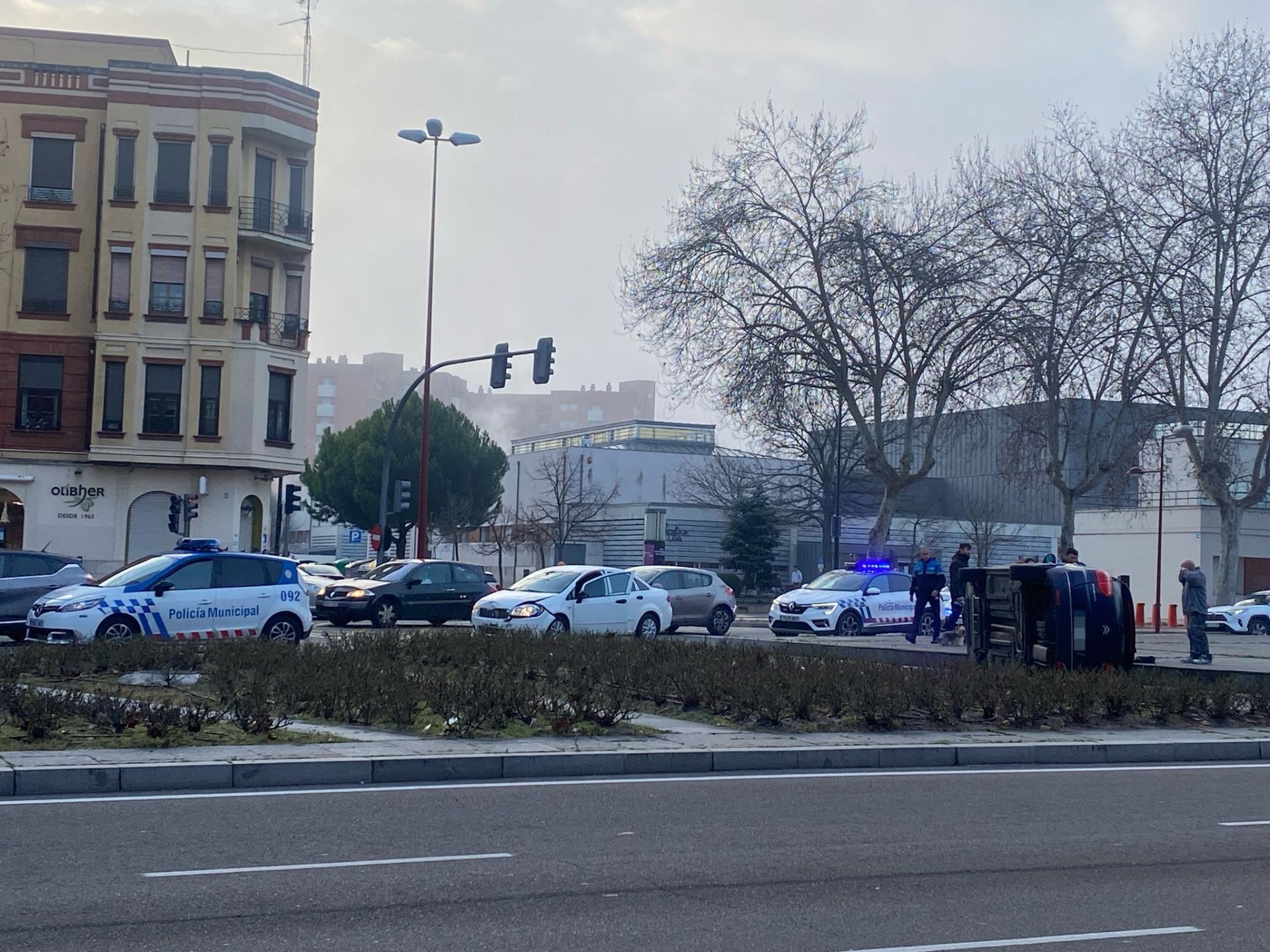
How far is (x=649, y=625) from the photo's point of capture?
2703cm

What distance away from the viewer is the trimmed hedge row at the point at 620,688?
13094 millimetres

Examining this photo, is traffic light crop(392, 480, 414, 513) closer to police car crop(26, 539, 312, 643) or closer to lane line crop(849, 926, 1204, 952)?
police car crop(26, 539, 312, 643)

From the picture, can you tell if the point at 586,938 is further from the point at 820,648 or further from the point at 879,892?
the point at 820,648

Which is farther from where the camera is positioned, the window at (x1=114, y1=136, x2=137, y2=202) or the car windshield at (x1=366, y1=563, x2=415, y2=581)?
the window at (x1=114, y1=136, x2=137, y2=202)

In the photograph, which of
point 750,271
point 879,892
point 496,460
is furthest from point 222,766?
point 496,460

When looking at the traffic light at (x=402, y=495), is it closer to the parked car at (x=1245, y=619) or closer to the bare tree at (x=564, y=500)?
the parked car at (x=1245, y=619)

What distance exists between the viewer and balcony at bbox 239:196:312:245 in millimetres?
42812

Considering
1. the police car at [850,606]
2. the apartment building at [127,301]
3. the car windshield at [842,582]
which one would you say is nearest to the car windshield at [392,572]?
the police car at [850,606]

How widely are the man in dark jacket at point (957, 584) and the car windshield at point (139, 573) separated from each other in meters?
11.7

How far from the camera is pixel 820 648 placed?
20.4 metres

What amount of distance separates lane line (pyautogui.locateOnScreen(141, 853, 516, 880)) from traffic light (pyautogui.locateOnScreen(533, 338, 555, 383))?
2574cm

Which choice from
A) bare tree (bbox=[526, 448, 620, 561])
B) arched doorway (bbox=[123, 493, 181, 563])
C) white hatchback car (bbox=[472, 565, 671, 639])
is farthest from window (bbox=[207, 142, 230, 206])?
bare tree (bbox=[526, 448, 620, 561])

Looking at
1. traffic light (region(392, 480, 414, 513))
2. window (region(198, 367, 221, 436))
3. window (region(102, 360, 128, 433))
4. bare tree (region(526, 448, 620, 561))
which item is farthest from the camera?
bare tree (region(526, 448, 620, 561))

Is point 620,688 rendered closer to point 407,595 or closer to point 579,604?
point 579,604
